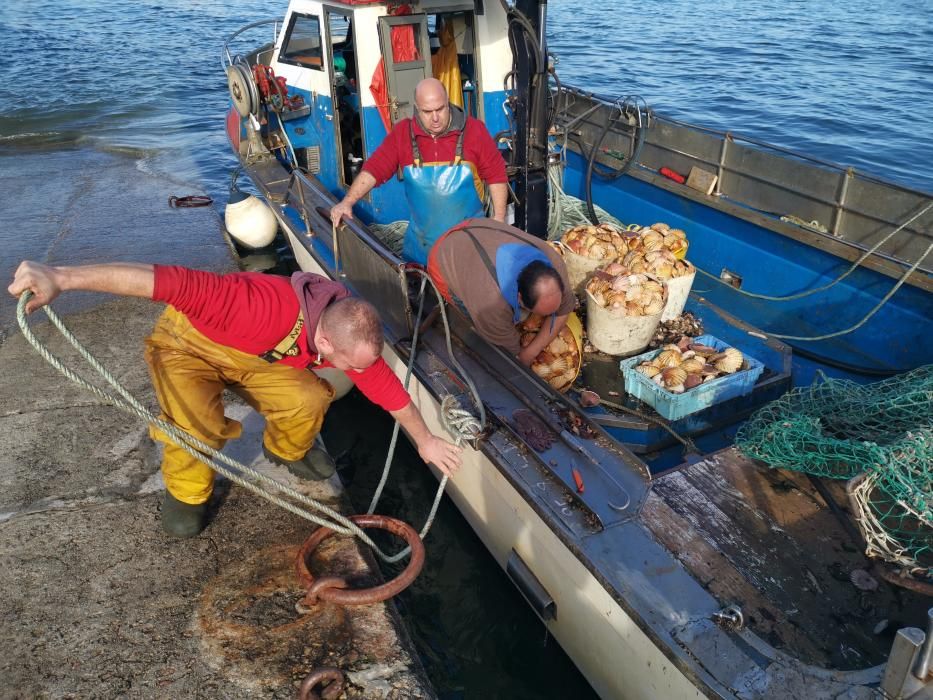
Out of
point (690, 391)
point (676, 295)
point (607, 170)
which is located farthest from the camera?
point (607, 170)

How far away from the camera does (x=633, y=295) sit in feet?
14.6

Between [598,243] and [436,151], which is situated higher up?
[436,151]

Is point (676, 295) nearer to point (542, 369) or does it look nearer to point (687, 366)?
point (687, 366)

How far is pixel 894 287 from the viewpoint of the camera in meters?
4.60

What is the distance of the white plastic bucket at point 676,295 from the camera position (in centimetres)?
475

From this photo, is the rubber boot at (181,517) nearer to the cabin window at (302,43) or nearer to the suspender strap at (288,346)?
the suspender strap at (288,346)

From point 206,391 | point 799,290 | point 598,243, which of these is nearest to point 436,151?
point 598,243

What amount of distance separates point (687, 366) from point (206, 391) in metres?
2.74

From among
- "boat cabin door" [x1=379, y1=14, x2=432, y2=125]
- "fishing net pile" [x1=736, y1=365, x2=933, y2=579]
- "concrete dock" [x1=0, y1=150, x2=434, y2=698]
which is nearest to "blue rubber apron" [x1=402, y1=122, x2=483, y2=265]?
"boat cabin door" [x1=379, y1=14, x2=432, y2=125]

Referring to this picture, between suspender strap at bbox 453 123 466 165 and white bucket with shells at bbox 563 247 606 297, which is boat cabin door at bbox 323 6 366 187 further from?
white bucket with shells at bbox 563 247 606 297

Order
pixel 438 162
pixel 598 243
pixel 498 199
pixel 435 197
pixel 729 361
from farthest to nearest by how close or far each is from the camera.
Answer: pixel 435 197
pixel 438 162
pixel 498 199
pixel 598 243
pixel 729 361

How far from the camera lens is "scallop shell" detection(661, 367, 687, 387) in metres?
4.19

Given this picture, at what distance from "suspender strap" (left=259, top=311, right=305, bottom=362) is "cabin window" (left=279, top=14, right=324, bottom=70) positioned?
4047mm

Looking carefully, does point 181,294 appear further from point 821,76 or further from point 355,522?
point 821,76
